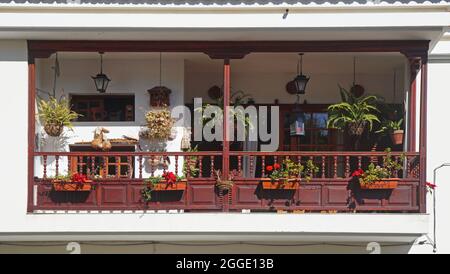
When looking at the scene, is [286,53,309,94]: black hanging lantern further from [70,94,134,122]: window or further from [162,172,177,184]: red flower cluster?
[162,172,177,184]: red flower cluster

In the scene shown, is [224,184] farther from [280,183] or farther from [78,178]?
[78,178]

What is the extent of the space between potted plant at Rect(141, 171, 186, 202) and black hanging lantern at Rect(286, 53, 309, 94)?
297 cm

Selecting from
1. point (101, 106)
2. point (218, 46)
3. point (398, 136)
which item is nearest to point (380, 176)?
point (398, 136)

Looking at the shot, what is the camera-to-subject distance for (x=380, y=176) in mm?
8250

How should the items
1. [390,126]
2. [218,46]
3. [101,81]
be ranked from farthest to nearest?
[101,81]
[390,126]
[218,46]

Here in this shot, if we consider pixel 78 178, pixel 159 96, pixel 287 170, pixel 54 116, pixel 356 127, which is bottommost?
pixel 78 178

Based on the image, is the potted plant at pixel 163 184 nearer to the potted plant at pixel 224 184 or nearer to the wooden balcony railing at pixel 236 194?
the wooden balcony railing at pixel 236 194

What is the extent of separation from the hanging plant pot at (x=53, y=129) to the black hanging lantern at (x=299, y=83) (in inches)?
161

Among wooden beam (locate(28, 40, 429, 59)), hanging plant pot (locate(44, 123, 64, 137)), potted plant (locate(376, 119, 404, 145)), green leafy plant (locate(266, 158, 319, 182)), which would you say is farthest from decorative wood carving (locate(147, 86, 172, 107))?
potted plant (locate(376, 119, 404, 145))

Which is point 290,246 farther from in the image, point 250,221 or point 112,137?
point 112,137

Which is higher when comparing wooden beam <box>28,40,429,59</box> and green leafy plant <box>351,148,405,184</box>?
wooden beam <box>28,40,429,59</box>

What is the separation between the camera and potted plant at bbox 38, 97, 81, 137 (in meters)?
9.09

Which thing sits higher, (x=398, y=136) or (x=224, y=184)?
(x=398, y=136)

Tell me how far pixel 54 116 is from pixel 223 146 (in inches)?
111
